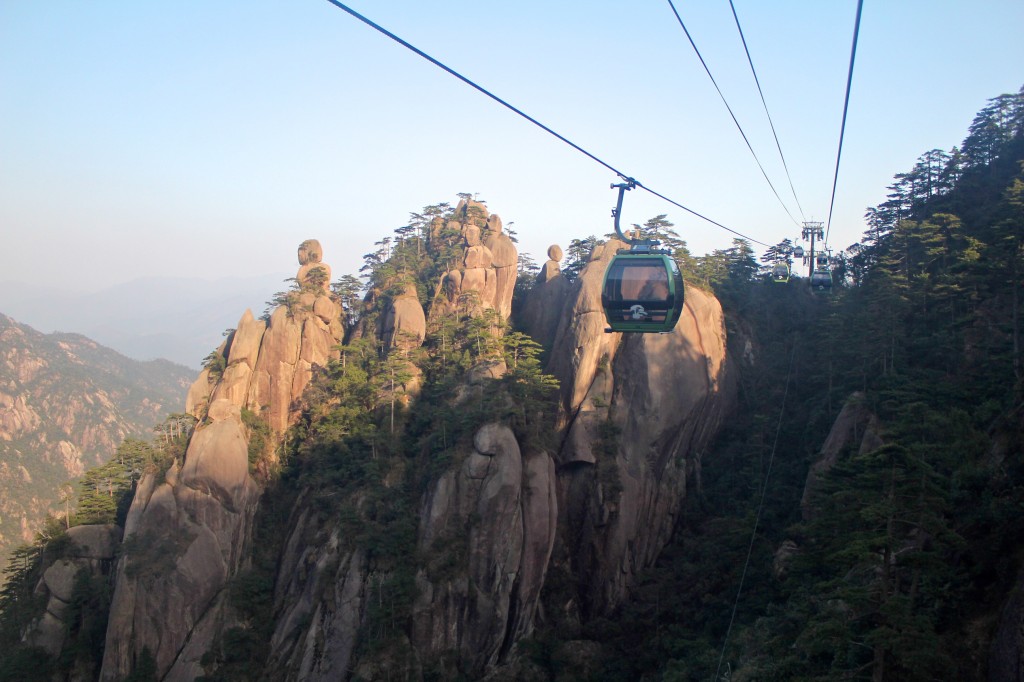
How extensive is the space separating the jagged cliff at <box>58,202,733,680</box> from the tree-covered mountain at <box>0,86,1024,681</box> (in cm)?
11

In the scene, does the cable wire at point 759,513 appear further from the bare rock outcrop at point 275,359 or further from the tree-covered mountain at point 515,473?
the bare rock outcrop at point 275,359

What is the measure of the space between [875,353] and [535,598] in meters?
17.8

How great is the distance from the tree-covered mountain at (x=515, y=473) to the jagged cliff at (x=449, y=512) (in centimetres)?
11

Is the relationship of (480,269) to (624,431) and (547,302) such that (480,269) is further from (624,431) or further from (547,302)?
A: (624,431)

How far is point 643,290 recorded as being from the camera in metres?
15.7

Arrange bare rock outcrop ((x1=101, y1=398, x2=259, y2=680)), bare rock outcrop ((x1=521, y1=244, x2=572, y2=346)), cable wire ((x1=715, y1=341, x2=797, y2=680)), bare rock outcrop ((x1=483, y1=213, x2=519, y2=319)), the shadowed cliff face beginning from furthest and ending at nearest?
bare rock outcrop ((x1=483, y1=213, x2=519, y2=319)) → bare rock outcrop ((x1=521, y1=244, x2=572, y2=346)) → bare rock outcrop ((x1=101, y1=398, x2=259, y2=680)) → the shadowed cliff face → cable wire ((x1=715, y1=341, x2=797, y2=680))

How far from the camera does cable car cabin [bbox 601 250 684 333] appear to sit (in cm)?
1562

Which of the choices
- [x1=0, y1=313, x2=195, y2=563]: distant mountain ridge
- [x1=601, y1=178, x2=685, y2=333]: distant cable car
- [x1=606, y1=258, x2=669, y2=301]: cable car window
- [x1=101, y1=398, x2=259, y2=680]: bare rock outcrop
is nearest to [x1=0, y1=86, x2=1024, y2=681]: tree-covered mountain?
[x1=101, y1=398, x2=259, y2=680]: bare rock outcrop

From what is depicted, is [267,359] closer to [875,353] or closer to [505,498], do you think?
[505,498]

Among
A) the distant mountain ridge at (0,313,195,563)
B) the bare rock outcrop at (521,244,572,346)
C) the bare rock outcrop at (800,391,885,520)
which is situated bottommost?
the distant mountain ridge at (0,313,195,563)

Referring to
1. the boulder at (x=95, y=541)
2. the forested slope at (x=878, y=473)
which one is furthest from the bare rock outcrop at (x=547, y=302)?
the boulder at (x=95, y=541)

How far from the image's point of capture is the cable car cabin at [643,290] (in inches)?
615

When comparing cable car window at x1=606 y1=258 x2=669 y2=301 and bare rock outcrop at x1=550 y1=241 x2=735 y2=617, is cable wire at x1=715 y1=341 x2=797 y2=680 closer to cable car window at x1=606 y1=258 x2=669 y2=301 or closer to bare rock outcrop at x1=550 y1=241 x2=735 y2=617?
bare rock outcrop at x1=550 y1=241 x2=735 y2=617

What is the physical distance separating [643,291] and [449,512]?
54.7 ft
